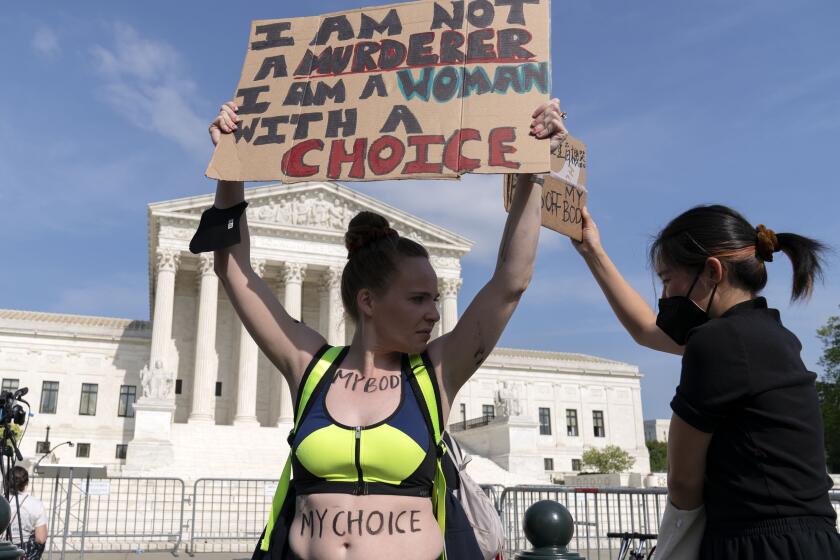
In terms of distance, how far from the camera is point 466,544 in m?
2.48

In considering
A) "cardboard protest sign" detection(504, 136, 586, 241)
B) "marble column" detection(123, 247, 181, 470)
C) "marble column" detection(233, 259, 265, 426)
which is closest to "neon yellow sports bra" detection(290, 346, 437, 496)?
"cardboard protest sign" detection(504, 136, 586, 241)

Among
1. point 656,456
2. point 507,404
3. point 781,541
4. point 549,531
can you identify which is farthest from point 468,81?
point 656,456

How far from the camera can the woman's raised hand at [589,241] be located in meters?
3.77

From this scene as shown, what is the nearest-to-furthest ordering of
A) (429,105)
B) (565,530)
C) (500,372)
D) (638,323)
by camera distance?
(429,105) < (638,323) < (565,530) < (500,372)

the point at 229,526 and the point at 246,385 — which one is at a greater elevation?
the point at 246,385

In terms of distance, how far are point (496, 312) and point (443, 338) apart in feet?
0.78

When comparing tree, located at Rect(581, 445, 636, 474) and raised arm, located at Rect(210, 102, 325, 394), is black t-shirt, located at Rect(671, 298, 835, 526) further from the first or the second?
tree, located at Rect(581, 445, 636, 474)

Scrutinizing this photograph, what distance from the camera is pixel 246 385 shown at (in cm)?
4147

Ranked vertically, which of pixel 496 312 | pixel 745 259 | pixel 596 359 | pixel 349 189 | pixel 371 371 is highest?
pixel 349 189

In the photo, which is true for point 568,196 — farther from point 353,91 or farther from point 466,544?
point 466,544

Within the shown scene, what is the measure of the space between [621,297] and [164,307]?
3993 centimetres

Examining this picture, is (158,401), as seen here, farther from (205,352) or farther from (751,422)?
(751,422)

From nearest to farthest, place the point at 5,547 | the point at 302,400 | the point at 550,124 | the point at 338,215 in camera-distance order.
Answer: the point at 302,400, the point at 550,124, the point at 5,547, the point at 338,215

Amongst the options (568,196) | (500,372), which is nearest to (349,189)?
(500,372)
